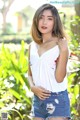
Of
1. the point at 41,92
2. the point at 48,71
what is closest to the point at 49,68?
the point at 48,71

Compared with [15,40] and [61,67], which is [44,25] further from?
[15,40]

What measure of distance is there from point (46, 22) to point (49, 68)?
0.38m

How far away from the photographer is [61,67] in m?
3.28

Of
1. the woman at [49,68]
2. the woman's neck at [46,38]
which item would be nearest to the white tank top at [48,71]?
the woman at [49,68]

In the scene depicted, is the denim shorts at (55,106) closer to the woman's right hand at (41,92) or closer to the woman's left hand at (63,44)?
the woman's right hand at (41,92)

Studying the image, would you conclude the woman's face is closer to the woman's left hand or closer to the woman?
the woman

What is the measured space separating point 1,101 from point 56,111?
5.54 feet

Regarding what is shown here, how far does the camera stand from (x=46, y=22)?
3.37m

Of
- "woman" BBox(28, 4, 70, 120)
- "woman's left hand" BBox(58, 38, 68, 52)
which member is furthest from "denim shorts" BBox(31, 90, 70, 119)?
"woman's left hand" BBox(58, 38, 68, 52)

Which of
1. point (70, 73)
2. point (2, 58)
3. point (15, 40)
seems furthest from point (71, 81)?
point (15, 40)

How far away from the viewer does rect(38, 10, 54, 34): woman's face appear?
337cm

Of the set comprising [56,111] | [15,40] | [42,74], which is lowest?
[15,40]

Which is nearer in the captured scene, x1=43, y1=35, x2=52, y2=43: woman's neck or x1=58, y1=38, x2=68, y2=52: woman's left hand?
x1=58, y1=38, x2=68, y2=52: woman's left hand

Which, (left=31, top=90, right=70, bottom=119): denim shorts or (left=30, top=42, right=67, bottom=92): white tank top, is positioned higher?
(left=30, top=42, right=67, bottom=92): white tank top
